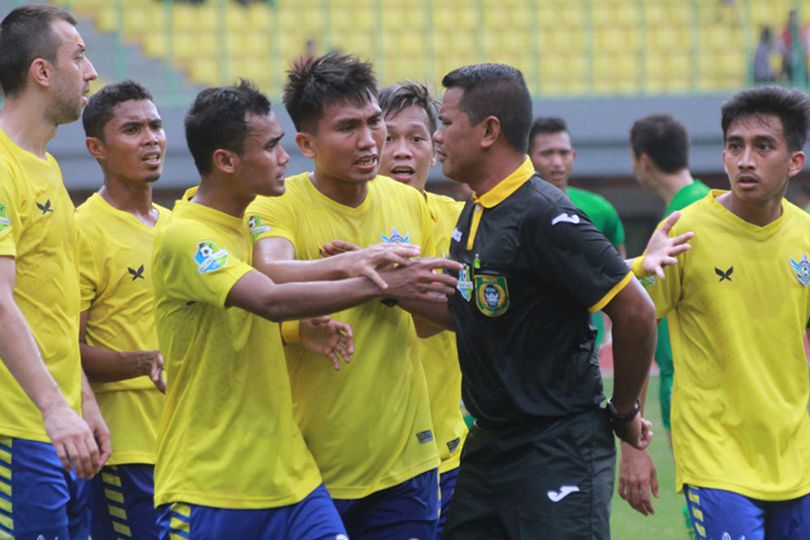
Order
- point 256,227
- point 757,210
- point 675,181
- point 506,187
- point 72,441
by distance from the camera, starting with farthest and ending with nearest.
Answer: point 675,181
point 757,210
point 256,227
point 506,187
point 72,441

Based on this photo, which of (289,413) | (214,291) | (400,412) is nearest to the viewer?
(214,291)

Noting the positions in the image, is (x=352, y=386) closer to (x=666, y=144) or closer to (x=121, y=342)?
(x=121, y=342)

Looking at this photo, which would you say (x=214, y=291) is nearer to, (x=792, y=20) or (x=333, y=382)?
(x=333, y=382)

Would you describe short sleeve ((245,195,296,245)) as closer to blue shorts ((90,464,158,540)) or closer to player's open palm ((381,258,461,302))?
player's open palm ((381,258,461,302))

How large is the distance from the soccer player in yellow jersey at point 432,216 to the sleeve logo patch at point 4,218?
1.84 meters

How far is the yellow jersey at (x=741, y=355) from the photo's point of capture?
5102 millimetres

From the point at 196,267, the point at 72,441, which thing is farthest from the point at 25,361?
the point at 196,267

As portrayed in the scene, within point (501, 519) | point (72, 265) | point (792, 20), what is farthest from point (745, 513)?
point (792, 20)

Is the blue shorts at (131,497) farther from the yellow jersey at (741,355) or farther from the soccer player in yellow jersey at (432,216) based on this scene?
the yellow jersey at (741,355)

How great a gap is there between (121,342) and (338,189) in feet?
4.57

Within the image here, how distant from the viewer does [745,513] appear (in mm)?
4996

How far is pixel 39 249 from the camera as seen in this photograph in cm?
500

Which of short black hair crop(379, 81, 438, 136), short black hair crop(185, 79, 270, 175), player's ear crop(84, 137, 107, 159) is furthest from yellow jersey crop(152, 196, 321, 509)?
short black hair crop(379, 81, 438, 136)

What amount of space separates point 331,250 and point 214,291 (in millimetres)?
649
